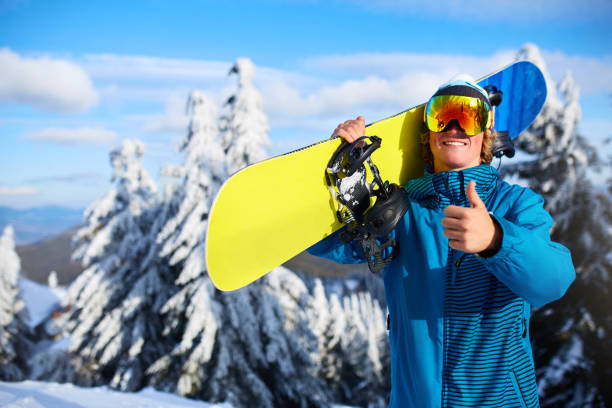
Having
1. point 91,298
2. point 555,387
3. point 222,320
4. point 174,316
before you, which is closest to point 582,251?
point 555,387

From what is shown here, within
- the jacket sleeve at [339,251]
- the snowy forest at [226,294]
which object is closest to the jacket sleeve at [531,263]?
the jacket sleeve at [339,251]

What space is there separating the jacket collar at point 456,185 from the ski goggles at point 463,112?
26 cm

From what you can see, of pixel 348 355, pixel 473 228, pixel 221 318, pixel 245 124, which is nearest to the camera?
pixel 473 228

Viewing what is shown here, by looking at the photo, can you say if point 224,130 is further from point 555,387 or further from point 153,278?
point 555,387

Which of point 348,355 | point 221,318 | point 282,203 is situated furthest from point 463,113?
point 348,355

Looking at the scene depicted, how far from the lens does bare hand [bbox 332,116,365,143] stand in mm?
2055

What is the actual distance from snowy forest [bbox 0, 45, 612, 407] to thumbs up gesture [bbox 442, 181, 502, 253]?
9.49m

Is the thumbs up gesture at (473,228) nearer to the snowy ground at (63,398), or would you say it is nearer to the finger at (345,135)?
the finger at (345,135)

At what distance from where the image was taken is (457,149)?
1.86m

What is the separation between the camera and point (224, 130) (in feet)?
40.0

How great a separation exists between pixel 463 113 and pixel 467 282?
2.78ft

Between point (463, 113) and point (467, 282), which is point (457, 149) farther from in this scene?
point (467, 282)

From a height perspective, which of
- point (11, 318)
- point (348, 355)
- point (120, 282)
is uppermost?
point (120, 282)

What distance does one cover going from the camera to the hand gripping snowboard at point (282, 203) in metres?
2.13
